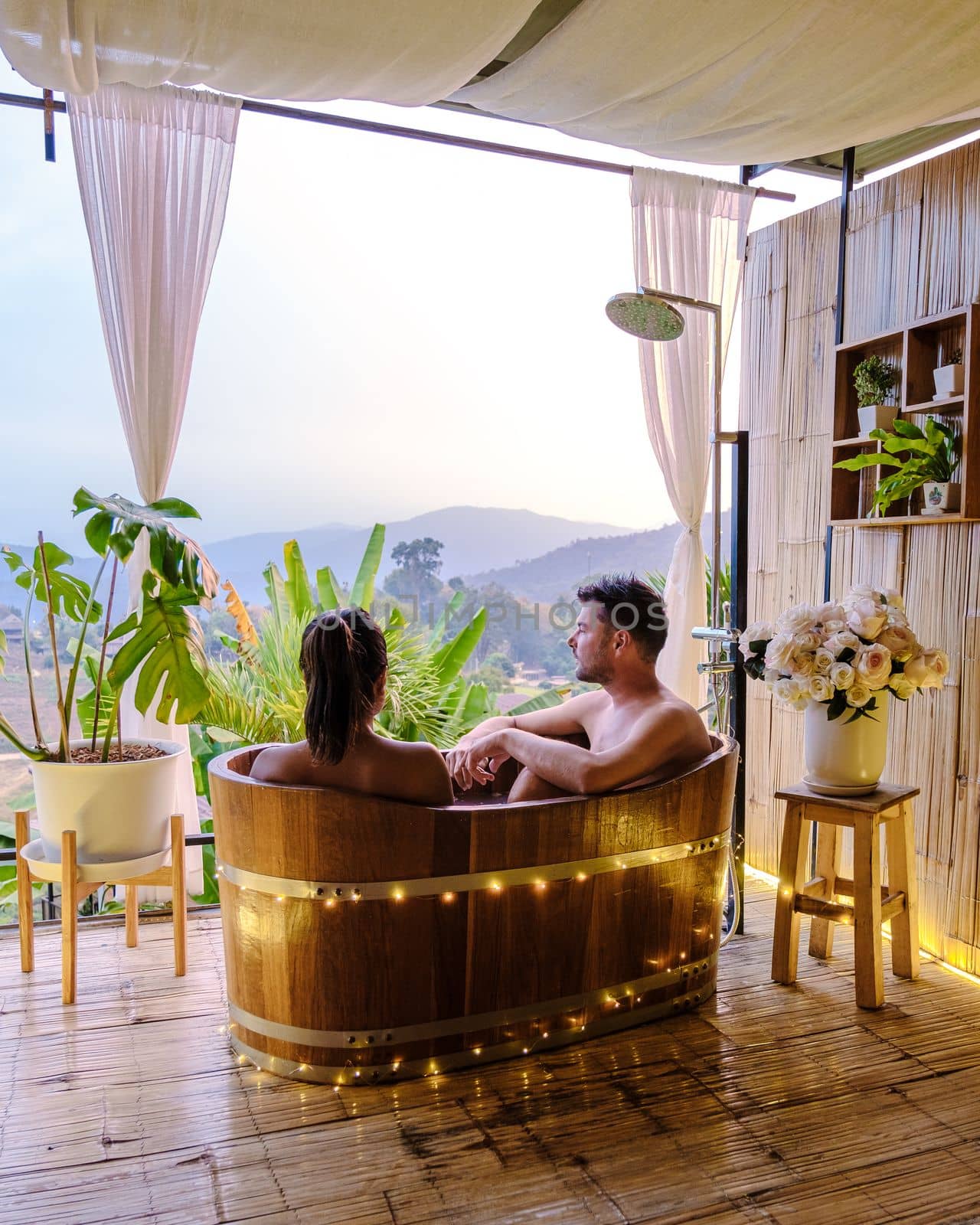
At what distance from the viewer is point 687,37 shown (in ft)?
6.83

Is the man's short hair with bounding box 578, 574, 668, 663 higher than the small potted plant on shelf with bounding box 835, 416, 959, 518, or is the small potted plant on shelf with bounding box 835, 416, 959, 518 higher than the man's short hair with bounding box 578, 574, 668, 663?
the small potted plant on shelf with bounding box 835, 416, 959, 518

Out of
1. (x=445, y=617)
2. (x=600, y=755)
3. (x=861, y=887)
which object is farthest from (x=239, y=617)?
(x=861, y=887)

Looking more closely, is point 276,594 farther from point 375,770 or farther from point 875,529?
point 875,529

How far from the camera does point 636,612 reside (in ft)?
8.22

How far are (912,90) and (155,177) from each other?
2.13m

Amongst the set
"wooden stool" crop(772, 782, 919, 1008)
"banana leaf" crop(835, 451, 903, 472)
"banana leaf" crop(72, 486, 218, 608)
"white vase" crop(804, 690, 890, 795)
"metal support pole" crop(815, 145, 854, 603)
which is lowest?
"wooden stool" crop(772, 782, 919, 1008)

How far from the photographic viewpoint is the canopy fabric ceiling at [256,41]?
6.35 ft

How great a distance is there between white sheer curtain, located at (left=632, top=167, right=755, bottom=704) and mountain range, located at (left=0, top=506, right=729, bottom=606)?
137 centimetres

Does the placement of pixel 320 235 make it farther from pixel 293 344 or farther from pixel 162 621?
pixel 162 621

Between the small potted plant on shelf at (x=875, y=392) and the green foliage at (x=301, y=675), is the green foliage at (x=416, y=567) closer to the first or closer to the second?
the green foliage at (x=301, y=675)

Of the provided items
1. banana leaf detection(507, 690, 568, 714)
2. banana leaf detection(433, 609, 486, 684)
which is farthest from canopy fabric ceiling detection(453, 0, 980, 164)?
banana leaf detection(507, 690, 568, 714)

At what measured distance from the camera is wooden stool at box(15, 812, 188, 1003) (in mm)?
2455

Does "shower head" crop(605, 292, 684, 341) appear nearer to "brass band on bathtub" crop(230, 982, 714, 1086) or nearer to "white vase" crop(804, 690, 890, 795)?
"white vase" crop(804, 690, 890, 795)

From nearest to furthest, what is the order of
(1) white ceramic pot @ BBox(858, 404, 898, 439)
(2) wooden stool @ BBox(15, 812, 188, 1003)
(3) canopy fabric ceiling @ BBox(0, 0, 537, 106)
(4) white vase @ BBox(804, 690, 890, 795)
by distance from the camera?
(3) canopy fabric ceiling @ BBox(0, 0, 537, 106) → (2) wooden stool @ BBox(15, 812, 188, 1003) → (4) white vase @ BBox(804, 690, 890, 795) → (1) white ceramic pot @ BBox(858, 404, 898, 439)
